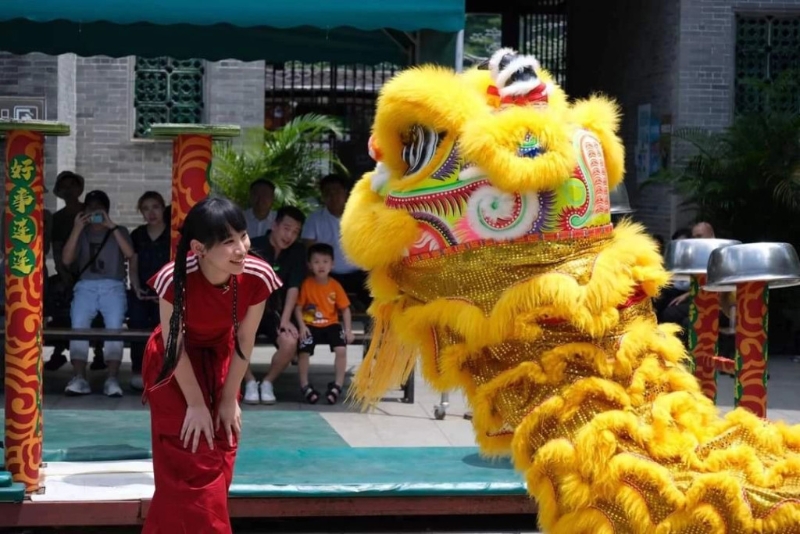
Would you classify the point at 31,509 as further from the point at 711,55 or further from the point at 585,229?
the point at 711,55

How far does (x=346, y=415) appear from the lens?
814 centimetres

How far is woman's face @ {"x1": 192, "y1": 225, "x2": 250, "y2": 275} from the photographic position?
400cm

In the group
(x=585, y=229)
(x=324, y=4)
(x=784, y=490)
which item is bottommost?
(x=784, y=490)

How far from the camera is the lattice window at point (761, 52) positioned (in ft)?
42.0

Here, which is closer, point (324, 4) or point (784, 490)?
point (784, 490)

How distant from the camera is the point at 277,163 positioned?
44.8ft

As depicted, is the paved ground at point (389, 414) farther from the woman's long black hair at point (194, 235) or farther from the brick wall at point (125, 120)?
the brick wall at point (125, 120)

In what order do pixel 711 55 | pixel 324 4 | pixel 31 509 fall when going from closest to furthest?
pixel 31 509, pixel 324 4, pixel 711 55

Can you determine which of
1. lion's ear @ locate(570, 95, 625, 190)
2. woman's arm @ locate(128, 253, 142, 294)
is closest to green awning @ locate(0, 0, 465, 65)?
woman's arm @ locate(128, 253, 142, 294)

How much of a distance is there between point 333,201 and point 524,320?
23.1 ft

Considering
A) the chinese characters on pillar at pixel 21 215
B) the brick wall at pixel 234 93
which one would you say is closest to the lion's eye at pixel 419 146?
the chinese characters on pillar at pixel 21 215

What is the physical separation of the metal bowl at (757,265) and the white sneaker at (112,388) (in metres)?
5.30

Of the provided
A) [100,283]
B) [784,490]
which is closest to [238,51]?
[100,283]

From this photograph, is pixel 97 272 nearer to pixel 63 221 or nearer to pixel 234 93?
pixel 63 221
